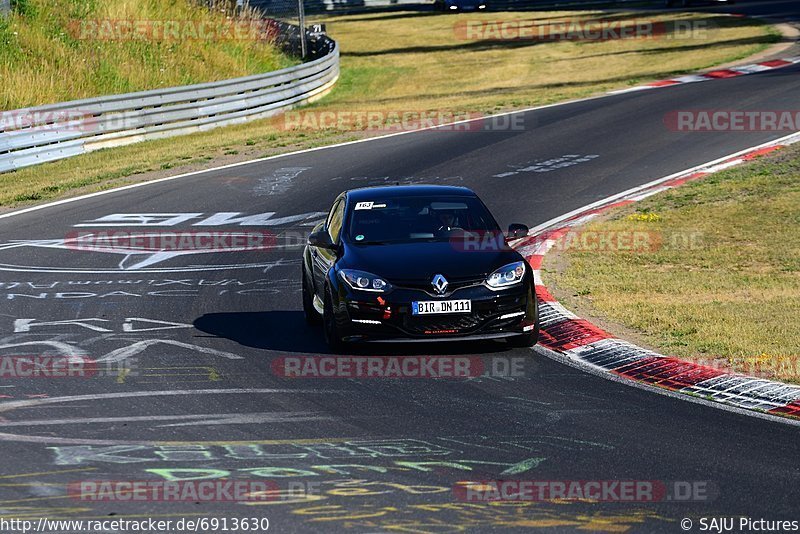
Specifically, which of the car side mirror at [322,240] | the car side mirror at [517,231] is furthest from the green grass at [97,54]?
the car side mirror at [517,231]

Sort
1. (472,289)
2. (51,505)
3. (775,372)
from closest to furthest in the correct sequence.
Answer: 1. (51,505)
2. (775,372)
3. (472,289)

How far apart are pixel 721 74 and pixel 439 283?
2420 centimetres

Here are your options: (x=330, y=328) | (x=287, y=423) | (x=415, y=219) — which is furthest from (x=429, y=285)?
(x=287, y=423)

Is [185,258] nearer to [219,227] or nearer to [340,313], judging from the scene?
[219,227]

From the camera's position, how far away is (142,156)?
24.7 m

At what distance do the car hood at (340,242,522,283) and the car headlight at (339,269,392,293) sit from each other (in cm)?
5

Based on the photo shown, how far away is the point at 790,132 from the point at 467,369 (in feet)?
51.4

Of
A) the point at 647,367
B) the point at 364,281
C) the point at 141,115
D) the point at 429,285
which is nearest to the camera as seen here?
the point at 647,367

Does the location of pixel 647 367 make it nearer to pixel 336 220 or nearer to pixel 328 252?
pixel 328 252

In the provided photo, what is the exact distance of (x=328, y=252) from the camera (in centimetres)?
1183

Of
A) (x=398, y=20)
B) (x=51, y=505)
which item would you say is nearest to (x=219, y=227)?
(x=51, y=505)

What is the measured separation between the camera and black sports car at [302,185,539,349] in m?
10.6

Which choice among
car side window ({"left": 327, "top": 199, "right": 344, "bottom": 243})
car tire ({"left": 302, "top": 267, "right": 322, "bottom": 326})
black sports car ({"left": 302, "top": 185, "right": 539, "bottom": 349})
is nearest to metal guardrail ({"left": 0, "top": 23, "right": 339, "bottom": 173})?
car side window ({"left": 327, "top": 199, "right": 344, "bottom": 243})

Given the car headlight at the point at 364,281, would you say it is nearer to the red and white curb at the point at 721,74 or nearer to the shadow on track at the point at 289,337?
the shadow on track at the point at 289,337
